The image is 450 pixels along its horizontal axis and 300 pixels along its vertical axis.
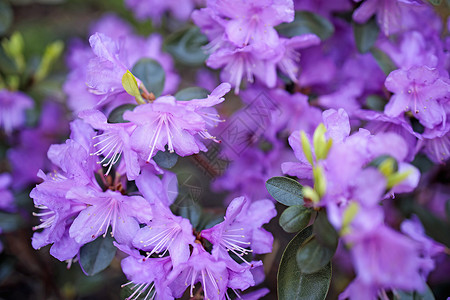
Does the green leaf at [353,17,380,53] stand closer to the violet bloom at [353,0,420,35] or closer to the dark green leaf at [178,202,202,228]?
the violet bloom at [353,0,420,35]

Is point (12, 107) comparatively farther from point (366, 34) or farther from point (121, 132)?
point (366, 34)

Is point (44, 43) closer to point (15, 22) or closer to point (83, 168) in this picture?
point (15, 22)

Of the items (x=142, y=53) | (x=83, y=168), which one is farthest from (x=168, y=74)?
(x=83, y=168)

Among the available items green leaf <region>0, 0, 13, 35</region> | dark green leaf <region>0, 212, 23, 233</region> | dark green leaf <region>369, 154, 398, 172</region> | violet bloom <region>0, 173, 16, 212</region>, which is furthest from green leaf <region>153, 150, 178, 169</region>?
green leaf <region>0, 0, 13, 35</region>

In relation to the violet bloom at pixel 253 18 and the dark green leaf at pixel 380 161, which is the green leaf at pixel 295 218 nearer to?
the dark green leaf at pixel 380 161

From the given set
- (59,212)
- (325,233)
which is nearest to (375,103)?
(325,233)
